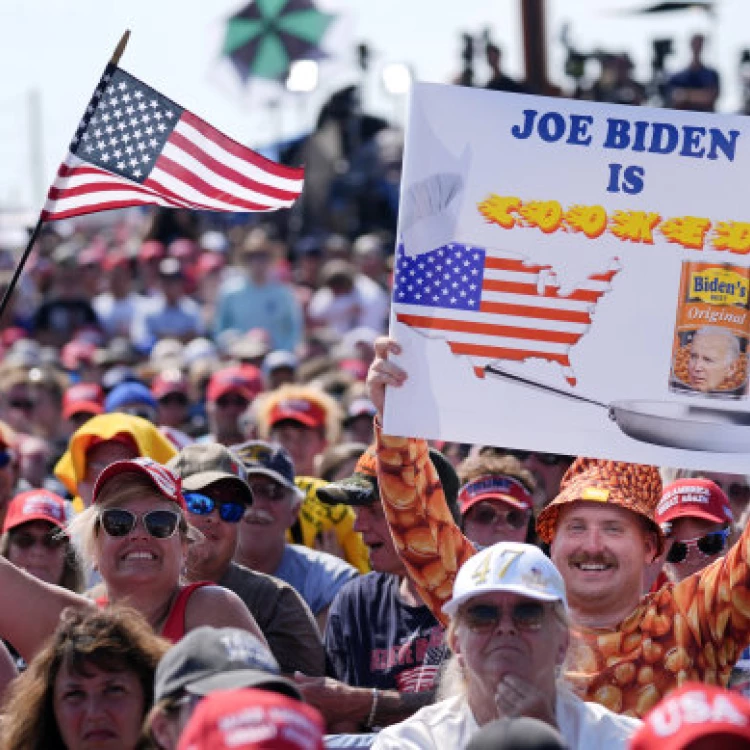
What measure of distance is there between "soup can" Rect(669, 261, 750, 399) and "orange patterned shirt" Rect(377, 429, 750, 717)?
1.67ft

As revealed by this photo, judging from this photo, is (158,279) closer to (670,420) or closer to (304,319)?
(304,319)

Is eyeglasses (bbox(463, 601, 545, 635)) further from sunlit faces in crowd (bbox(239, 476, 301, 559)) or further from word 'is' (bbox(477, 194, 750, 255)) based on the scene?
sunlit faces in crowd (bbox(239, 476, 301, 559))

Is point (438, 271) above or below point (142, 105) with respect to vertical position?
below

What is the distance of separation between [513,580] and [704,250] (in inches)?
54.3

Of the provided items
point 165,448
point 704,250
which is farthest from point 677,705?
point 165,448

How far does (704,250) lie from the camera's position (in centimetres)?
579

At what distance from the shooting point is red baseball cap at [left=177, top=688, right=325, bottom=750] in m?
3.64

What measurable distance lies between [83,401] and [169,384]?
1.91 ft

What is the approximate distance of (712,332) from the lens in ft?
18.9

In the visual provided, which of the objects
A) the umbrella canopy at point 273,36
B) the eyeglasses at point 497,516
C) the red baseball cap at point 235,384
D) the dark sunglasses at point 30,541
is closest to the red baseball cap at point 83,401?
the red baseball cap at point 235,384

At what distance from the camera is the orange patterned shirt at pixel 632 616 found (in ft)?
18.0

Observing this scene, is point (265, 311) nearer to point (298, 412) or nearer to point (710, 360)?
point (298, 412)

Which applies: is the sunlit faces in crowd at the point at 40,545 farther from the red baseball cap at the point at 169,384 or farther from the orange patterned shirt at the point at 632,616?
the red baseball cap at the point at 169,384

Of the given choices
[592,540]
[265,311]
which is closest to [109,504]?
[592,540]
